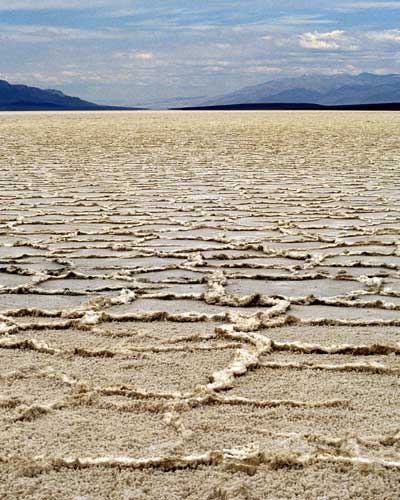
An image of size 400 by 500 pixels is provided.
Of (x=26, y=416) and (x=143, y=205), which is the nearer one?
(x=26, y=416)

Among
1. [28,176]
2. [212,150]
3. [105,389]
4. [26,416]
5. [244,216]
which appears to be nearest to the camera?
[26,416]

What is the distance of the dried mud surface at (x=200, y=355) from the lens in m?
1.72

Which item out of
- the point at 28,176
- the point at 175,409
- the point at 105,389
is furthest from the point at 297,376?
the point at 28,176

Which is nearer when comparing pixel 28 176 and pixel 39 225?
pixel 39 225

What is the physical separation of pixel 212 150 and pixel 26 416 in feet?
37.2

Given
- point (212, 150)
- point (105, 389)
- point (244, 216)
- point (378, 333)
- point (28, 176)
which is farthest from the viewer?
point (212, 150)

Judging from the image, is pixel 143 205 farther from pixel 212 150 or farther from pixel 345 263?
pixel 212 150

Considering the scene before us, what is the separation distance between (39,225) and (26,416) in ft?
10.4

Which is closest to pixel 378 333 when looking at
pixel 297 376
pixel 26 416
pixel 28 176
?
pixel 297 376

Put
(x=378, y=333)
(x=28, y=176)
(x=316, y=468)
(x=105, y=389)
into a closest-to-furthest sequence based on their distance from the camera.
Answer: (x=316, y=468) < (x=105, y=389) < (x=378, y=333) < (x=28, y=176)

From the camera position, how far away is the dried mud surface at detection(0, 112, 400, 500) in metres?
1.72

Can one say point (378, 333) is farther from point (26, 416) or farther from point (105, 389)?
point (26, 416)

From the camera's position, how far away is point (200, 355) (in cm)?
244

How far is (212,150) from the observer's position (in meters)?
13.1
